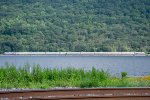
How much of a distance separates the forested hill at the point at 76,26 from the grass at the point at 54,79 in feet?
395

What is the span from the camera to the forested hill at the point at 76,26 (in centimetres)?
15375

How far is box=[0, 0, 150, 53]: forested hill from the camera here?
504 feet

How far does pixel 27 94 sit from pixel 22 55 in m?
136

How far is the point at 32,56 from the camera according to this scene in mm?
154375

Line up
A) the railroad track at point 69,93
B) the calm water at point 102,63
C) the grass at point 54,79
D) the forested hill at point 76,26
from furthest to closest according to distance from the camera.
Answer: the forested hill at point 76,26
the calm water at point 102,63
the grass at point 54,79
the railroad track at point 69,93

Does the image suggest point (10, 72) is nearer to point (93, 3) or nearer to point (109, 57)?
point (109, 57)

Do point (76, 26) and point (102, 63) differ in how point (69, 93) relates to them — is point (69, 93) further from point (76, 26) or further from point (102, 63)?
point (76, 26)

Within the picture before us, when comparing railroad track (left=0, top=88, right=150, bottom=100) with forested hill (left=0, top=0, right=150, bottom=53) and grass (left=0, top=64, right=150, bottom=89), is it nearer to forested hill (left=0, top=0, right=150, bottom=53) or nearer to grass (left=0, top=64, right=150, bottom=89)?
grass (left=0, top=64, right=150, bottom=89)

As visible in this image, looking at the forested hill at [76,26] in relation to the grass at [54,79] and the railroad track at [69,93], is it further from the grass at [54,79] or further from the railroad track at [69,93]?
the railroad track at [69,93]

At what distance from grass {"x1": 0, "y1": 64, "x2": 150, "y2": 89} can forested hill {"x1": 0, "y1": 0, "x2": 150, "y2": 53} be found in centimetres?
12030

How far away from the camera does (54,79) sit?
2736 centimetres

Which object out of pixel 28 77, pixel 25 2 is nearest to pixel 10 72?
pixel 28 77

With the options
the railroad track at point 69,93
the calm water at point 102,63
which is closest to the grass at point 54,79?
the railroad track at point 69,93

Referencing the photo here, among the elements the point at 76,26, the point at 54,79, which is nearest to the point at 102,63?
the point at 76,26
